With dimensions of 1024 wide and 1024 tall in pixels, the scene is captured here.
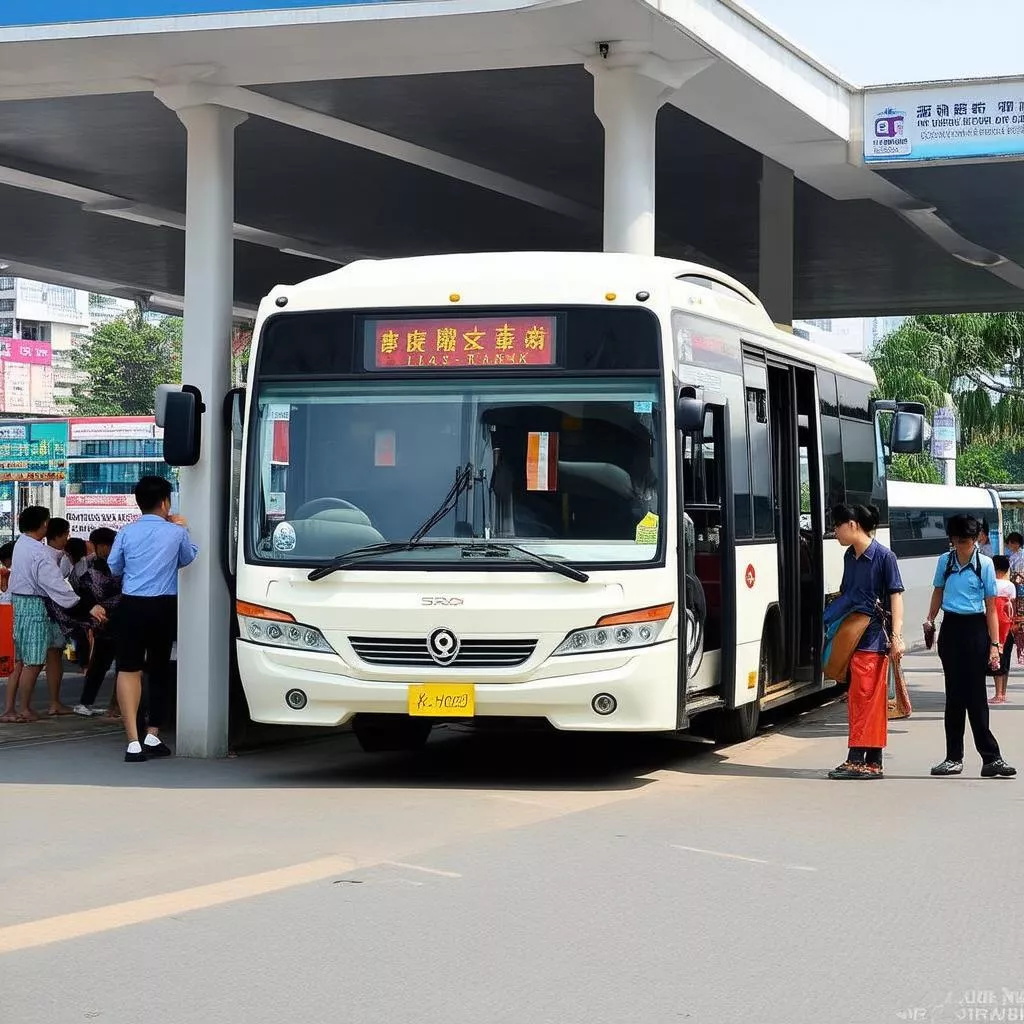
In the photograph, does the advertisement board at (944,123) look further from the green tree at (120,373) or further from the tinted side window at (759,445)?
the green tree at (120,373)

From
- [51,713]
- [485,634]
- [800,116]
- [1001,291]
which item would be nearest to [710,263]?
[1001,291]

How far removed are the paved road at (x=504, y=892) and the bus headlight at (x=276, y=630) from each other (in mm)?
926

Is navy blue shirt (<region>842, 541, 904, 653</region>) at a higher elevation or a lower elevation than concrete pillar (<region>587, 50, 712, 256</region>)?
lower

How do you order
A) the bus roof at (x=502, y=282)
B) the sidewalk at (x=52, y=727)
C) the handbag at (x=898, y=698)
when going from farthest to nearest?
the sidewalk at (x=52, y=727)
the handbag at (x=898, y=698)
the bus roof at (x=502, y=282)

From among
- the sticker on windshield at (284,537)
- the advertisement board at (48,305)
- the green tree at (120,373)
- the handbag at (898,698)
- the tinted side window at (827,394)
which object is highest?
the advertisement board at (48,305)

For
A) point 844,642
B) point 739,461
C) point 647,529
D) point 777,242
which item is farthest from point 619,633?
point 777,242

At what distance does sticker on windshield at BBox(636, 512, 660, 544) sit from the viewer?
11.1 meters

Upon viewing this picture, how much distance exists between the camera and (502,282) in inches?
456

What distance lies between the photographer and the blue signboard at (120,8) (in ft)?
39.9

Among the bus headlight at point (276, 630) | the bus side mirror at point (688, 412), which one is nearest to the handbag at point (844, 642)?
the bus side mirror at point (688, 412)

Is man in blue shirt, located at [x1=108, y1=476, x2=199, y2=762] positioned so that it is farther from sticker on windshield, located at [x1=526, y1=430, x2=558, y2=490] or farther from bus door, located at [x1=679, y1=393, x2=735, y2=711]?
bus door, located at [x1=679, y1=393, x2=735, y2=711]

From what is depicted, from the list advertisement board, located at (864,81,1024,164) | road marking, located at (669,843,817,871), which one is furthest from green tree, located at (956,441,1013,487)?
road marking, located at (669,843,817,871)

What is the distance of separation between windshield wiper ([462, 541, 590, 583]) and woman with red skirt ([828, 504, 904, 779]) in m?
2.04

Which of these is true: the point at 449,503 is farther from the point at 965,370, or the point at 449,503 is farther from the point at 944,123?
the point at 965,370
